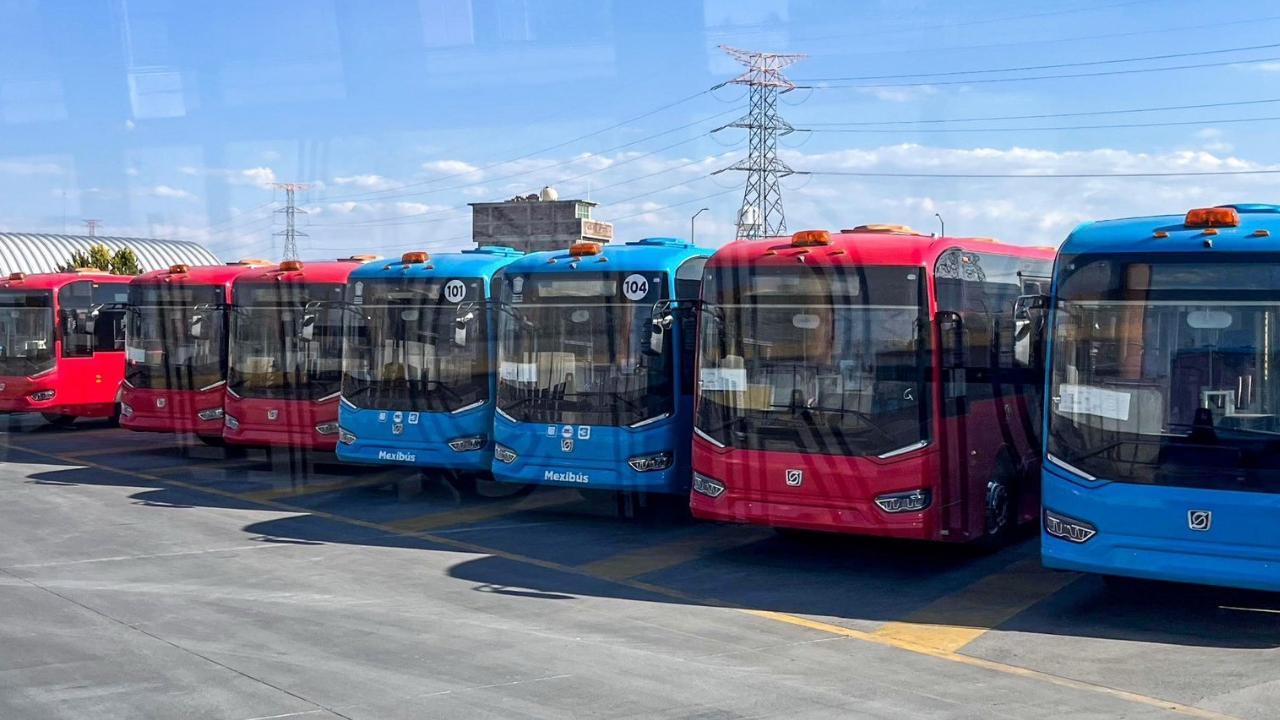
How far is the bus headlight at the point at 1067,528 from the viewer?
9359 millimetres

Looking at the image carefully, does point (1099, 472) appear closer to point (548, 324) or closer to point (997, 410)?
point (997, 410)

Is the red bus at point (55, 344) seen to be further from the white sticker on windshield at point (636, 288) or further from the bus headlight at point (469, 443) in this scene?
the white sticker on windshield at point (636, 288)

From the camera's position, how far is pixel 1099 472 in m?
9.37

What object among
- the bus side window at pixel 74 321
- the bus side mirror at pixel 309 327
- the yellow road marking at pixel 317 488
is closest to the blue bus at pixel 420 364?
the yellow road marking at pixel 317 488

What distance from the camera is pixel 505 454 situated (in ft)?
46.0

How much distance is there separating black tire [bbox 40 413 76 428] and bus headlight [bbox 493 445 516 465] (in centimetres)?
1373

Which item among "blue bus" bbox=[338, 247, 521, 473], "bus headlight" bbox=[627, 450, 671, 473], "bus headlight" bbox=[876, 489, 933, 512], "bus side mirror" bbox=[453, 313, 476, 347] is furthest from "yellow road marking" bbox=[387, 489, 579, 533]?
"bus headlight" bbox=[876, 489, 933, 512]

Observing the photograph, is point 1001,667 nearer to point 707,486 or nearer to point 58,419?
point 707,486

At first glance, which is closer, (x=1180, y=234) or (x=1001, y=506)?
(x=1180, y=234)

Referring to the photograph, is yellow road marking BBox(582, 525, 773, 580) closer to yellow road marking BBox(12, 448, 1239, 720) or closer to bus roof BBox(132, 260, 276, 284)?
yellow road marking BBox(12, 448, 1239, 720)

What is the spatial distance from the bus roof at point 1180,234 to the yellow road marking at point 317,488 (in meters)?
10.3

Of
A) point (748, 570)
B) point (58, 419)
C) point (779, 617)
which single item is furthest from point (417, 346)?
point (58, 419)

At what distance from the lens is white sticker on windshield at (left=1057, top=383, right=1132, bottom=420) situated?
938cm

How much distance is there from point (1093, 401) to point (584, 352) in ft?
18.5
